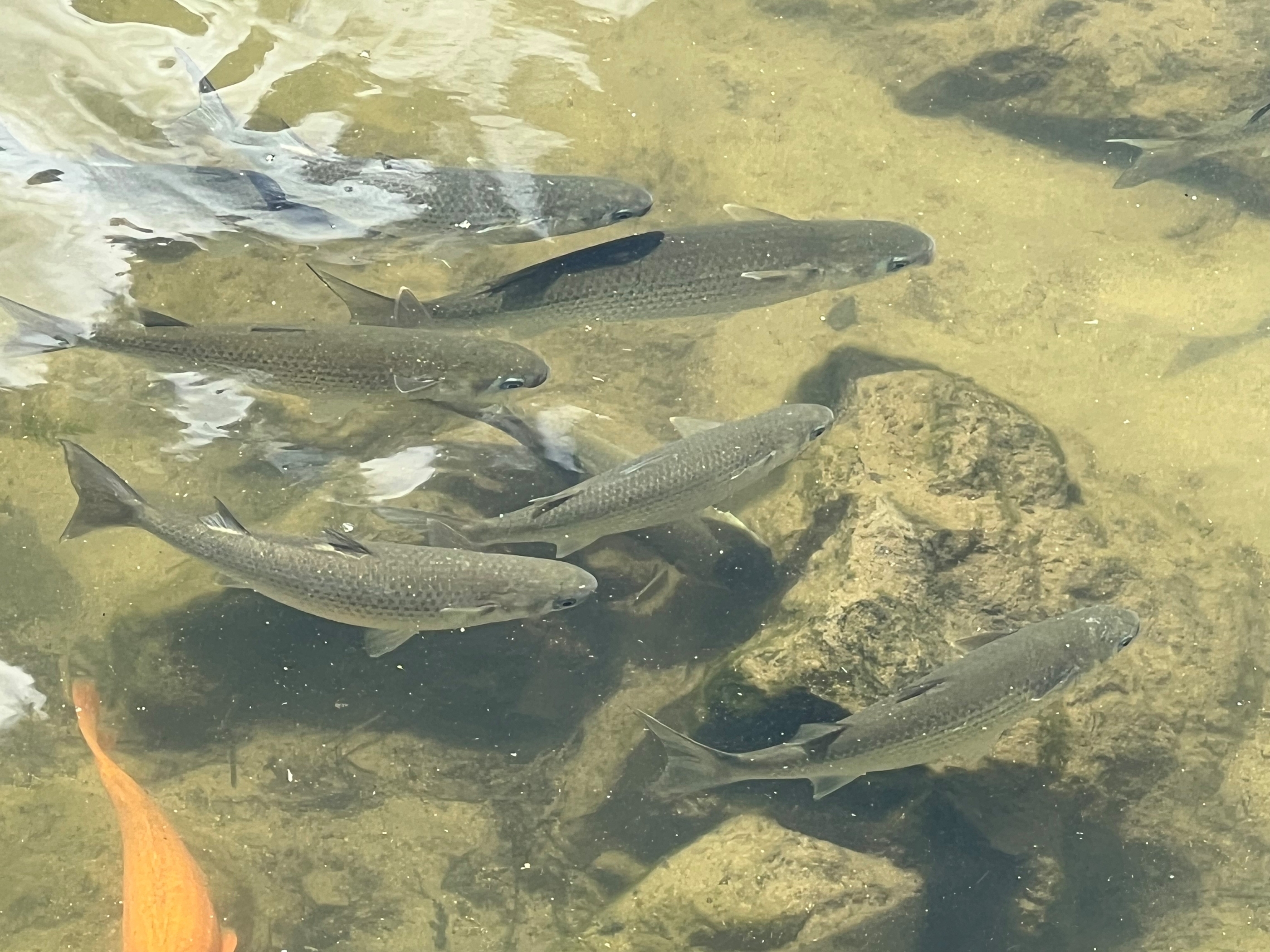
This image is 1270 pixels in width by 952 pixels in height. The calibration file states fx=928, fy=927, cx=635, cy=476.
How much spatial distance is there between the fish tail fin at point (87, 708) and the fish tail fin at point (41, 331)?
1.77m

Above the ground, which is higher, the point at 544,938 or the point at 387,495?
the point at 387,495

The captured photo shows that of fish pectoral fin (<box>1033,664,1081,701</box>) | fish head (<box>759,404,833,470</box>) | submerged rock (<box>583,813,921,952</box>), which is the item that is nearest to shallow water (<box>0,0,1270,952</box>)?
submerged rock (<box>583,813,921,952</box>)

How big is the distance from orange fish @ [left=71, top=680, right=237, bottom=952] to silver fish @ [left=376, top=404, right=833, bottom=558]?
73.3 inches

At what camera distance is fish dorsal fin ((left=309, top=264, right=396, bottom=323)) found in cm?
475

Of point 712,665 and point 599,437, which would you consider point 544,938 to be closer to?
point 712,665

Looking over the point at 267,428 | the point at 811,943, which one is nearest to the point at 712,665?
the point at 811,943

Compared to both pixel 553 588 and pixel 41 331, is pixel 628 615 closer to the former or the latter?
pixel 553 588

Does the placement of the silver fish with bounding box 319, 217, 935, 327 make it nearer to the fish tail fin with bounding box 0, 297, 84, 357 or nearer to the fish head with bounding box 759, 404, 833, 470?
the fish head with bounding box 759, 404, 833, 470

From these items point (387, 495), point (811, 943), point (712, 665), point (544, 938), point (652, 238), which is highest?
point (652, 238)

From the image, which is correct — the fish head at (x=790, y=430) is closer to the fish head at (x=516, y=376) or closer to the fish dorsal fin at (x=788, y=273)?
the fish dorsal fin at (x=788, y=273)

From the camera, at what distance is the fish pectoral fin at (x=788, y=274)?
205 inches

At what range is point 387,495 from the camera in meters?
5.14

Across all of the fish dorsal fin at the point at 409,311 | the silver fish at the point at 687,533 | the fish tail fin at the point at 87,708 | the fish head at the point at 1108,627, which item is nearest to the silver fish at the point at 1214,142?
the fish head at the point at 1108,627

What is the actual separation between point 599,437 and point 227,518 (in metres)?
2.00
